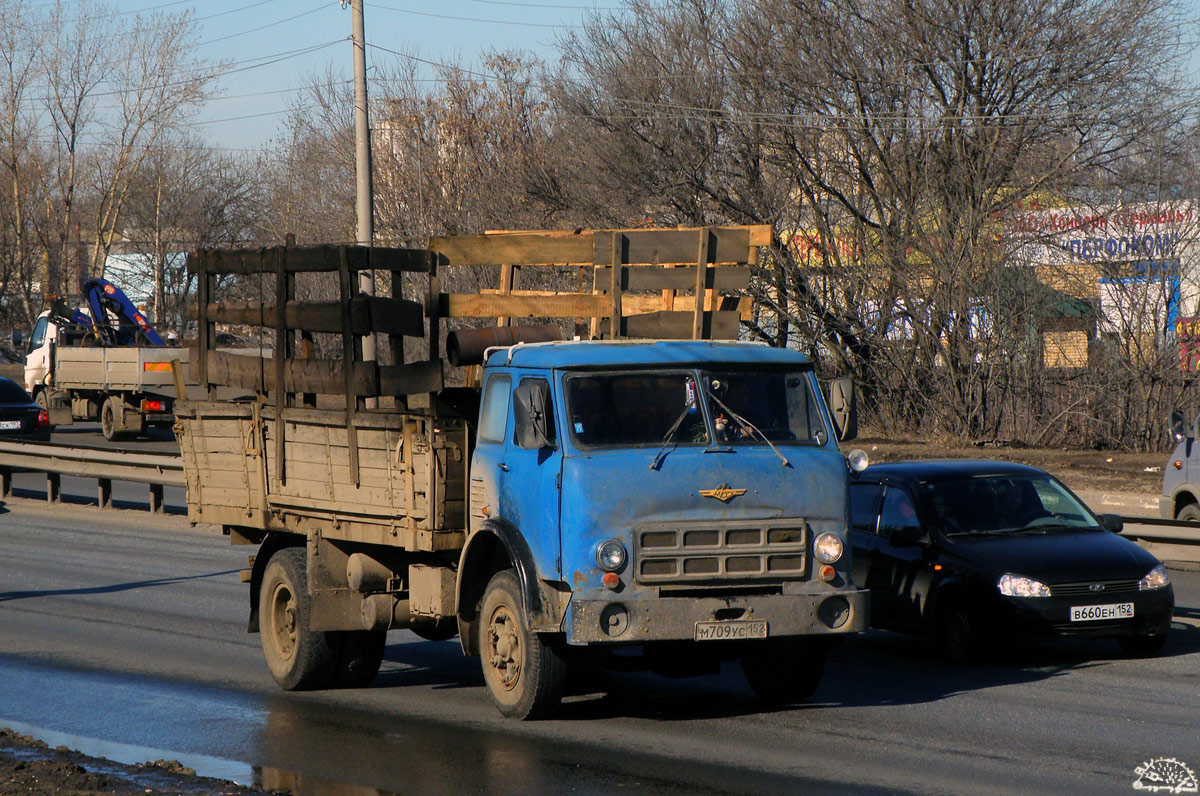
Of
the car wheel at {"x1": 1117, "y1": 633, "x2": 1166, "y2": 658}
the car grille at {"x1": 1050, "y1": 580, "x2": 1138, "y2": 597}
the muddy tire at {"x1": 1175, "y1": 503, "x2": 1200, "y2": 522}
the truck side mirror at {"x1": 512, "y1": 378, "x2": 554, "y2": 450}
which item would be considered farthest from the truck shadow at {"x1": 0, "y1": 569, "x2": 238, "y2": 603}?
the muddy tire at {"x1": 1175, "y1": 503, "x2": 1200, "y2": 522}

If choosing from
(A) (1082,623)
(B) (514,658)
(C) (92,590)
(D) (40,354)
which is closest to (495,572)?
(B) (514,658)

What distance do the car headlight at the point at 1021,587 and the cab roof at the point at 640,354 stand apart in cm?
233

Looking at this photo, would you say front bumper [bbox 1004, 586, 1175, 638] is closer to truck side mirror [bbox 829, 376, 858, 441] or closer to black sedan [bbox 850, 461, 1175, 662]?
black sedan [bbox 850, 461, 1175, 662]

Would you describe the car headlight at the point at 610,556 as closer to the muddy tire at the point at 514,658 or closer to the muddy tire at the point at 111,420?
the muddy tire at the point at 514,658

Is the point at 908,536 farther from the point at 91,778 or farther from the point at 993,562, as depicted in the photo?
the point at 91,778

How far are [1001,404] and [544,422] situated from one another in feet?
63.4

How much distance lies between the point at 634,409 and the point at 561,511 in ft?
2.42

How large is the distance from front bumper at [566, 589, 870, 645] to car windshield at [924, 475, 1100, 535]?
263cm

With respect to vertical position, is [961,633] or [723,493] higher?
[723,493]

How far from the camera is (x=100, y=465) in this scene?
20.5 metres

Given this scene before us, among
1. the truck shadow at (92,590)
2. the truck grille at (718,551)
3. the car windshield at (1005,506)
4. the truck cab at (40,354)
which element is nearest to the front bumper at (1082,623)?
the car windshield at (1005,506)

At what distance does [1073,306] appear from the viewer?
2484 cm

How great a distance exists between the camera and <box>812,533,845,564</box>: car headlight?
298 inches

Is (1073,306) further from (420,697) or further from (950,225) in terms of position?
(420,697)
